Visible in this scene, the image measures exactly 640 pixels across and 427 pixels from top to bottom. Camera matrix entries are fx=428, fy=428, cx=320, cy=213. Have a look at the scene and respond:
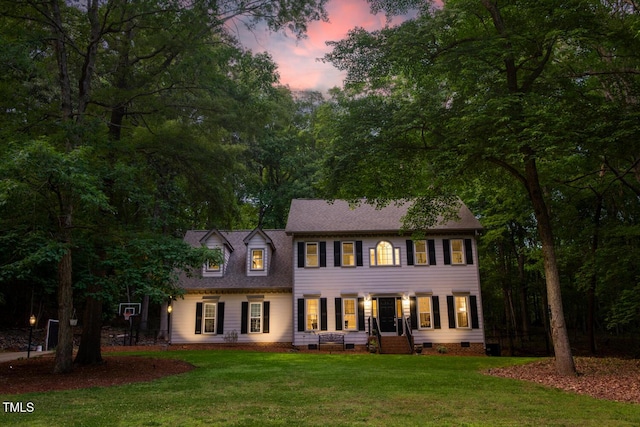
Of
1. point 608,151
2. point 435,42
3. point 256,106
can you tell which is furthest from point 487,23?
point 256,106

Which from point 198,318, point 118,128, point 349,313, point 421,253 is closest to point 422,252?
point 421,253

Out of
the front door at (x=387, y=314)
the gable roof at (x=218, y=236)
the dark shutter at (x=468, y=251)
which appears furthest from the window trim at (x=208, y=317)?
the dark shutter at (x=468, y=251)

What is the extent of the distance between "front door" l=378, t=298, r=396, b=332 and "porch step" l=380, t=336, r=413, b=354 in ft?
3.58

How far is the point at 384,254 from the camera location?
861 inches

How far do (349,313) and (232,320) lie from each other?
5.93 metres

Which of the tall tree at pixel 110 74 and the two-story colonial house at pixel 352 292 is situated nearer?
the tall tree at pixel 110 74

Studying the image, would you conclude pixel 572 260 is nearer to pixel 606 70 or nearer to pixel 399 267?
pixel 399 267

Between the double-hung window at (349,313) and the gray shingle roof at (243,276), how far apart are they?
2.92 m

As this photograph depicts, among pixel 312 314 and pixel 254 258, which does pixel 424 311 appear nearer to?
pixel 312 314

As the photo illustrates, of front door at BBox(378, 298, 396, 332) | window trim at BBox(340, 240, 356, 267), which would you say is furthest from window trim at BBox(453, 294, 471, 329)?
window trim at BBox(340, 240, 356, 267)

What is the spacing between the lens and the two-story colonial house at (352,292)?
20984mm

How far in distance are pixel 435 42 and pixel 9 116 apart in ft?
40.7

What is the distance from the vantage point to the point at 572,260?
20.7 metres

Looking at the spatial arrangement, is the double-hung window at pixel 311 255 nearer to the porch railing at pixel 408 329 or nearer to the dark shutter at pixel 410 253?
the dark shutter at pixel 410 253
